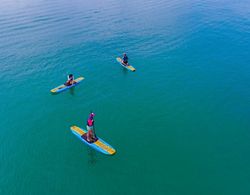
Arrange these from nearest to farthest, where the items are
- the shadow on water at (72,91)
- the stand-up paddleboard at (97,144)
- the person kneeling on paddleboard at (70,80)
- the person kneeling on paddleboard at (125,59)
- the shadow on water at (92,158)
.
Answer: the shadow on water at (92,158)
the stand-up paddleboard at (97,144)
the shadow on water at (72,91)
the person kneeling on paddleboard at (70,80)
the person kneeling on paddleboard at (125,59)

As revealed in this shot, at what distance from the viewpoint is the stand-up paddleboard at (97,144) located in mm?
22750

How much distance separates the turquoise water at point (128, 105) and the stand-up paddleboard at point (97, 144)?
635mm

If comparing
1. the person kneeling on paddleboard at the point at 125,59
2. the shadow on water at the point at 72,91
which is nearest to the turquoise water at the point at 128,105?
the shadow on water at the point at 72,91

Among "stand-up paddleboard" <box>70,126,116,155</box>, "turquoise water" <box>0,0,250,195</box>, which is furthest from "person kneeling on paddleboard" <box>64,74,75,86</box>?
"stand-up paddleboard" <box>70,126,116,155</box>

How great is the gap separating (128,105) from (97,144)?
8.45 metres

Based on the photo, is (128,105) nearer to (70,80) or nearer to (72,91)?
(72,91)

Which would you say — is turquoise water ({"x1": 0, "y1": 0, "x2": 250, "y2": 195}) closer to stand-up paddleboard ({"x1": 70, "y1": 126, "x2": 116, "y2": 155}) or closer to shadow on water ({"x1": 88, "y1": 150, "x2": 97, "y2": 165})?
shadow on water ({"x1": 88, "y1": 150, "x2": 97, "y2": 165})

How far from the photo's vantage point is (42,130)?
25.9 metres

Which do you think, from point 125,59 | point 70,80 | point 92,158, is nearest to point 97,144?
point 92,158

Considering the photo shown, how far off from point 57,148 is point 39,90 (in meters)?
12.3

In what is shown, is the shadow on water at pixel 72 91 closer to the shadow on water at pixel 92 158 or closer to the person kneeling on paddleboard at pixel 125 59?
the person kneeling on paddleboard at pixel 125 59

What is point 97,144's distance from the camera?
23391 mm

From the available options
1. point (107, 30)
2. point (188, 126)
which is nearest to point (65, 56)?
point (107, 30)

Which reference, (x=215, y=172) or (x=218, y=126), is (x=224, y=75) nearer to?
(x=218, y=126)
